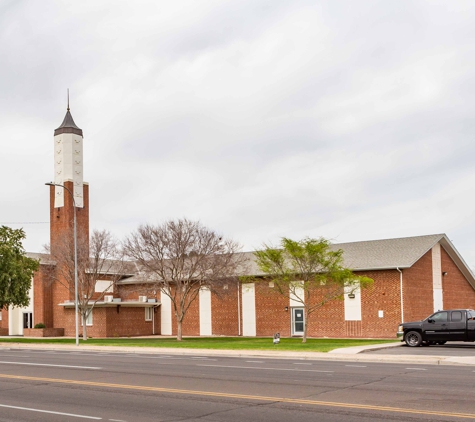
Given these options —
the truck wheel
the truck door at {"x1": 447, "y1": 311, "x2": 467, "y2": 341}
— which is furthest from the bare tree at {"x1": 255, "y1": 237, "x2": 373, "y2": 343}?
the truck door at {"x1": 447, "y1": 311, "x2": 467, "y2": 341}

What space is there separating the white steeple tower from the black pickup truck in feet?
117

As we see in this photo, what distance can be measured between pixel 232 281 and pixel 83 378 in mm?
25281

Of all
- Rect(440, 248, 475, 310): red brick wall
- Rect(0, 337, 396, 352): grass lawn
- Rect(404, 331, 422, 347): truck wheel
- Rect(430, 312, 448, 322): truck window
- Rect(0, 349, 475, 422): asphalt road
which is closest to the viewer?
Rect(0, 349, 475, 422): asphalt road

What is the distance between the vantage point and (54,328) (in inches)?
2153

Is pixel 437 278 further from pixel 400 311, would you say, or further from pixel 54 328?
pixel 54 328

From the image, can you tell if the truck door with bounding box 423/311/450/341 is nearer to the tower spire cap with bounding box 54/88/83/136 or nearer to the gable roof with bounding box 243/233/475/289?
the gable roof with bounding box 243/233/475/289

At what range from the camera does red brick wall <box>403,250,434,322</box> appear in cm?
4181

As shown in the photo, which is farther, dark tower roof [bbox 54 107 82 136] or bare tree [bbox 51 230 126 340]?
dark tower roof [bbox 54 107 82 136]

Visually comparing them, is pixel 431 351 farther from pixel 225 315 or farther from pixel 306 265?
pixel 225 315

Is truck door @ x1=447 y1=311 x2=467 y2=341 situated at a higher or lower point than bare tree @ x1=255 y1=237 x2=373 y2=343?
lower

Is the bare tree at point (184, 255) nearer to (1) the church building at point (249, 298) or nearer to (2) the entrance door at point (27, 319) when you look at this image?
(1) the church building at point (249, 298)

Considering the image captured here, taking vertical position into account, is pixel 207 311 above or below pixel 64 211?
below

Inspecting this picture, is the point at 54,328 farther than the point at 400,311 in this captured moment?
Yes

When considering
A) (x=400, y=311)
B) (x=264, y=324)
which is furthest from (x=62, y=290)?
(x=400, y=311)
